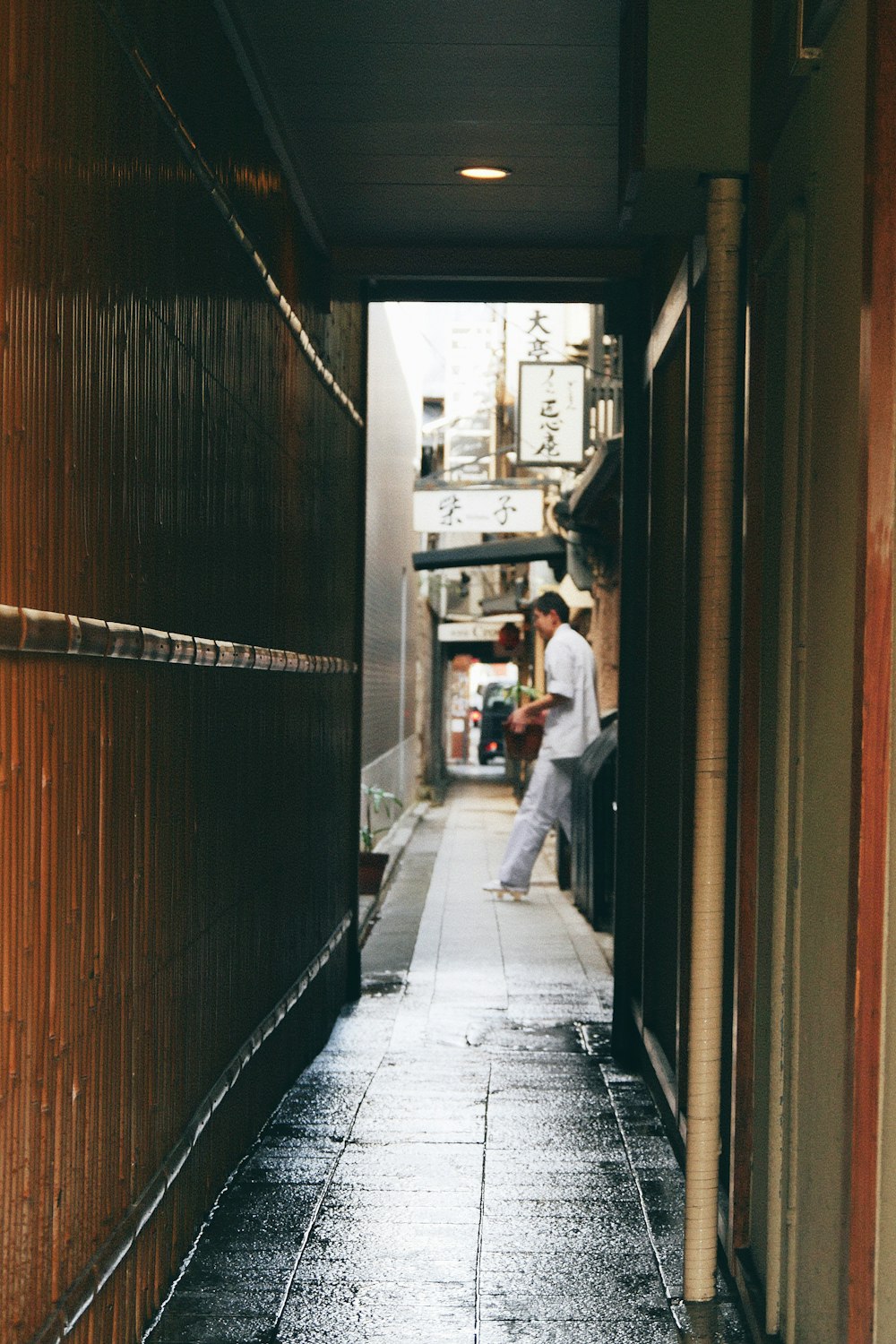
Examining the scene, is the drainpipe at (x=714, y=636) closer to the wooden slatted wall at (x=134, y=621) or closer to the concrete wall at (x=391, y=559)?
the wooden slatted wall at (x=134, y=621)

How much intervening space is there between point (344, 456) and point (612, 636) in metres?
8.09

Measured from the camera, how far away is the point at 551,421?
14258 mm

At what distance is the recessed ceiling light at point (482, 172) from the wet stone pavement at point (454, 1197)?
3.27m

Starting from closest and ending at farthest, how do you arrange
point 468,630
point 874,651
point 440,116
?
1. point 874,651
2. point 440,116
3. point 468,630

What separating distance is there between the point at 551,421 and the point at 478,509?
2.08 meters

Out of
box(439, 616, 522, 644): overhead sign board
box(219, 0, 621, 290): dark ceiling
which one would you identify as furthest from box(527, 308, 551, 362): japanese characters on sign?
box(439, 616, 522, 644): overhead sign board

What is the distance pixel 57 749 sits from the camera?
2547 millimetres

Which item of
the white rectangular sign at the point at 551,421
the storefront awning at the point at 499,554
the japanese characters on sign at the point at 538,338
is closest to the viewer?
the white rectangular sign at the point at 551,421

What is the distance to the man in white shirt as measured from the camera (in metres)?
9.99

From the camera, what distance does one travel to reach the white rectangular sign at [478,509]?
16.1m

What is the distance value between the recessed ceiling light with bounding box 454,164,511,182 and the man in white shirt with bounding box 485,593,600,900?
4.82 m

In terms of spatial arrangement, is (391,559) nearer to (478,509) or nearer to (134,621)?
(478,509)

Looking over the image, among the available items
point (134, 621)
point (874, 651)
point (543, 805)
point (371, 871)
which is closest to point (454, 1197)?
point (134, 621)

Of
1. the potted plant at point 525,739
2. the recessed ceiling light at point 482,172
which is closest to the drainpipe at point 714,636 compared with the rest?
the recessed ceiling light at point 482,172
